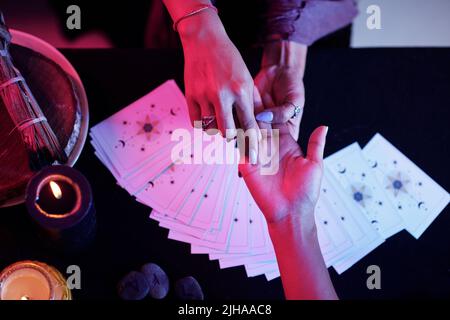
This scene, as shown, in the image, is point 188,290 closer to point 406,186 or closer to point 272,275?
point 272,275

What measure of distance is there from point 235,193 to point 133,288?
35cm

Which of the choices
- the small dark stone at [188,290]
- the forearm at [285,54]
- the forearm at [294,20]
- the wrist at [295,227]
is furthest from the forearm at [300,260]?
the forearm at [294,20]

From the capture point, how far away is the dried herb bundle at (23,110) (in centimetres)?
71

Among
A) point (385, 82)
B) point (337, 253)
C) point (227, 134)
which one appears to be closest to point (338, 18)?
Result: point (385, 82)

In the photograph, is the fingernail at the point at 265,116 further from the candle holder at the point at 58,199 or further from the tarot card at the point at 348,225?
the candle holder at the point at 58,199

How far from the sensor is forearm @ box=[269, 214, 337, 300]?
2.89 ft

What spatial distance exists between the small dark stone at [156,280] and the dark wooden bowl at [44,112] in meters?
0.31

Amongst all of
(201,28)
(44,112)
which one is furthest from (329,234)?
(44,112)

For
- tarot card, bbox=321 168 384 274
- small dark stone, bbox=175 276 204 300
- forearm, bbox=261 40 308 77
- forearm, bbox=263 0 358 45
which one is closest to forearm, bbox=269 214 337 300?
tarot card, bbox=321 168 384 274

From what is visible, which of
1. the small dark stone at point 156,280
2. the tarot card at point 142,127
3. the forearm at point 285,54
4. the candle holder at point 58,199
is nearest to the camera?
the candle holder at point 58,199

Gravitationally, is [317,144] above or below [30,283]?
above

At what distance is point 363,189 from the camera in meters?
1.06

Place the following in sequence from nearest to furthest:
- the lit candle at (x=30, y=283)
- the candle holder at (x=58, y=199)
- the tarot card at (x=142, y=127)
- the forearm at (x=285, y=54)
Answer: the candle holder at (x=58, y=199)
the lit candle at (x=30, y=283)
the tarot card at (x=142, y=127)
the forearm at (x=285, y=54)

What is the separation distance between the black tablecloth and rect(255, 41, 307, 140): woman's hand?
4 cm
